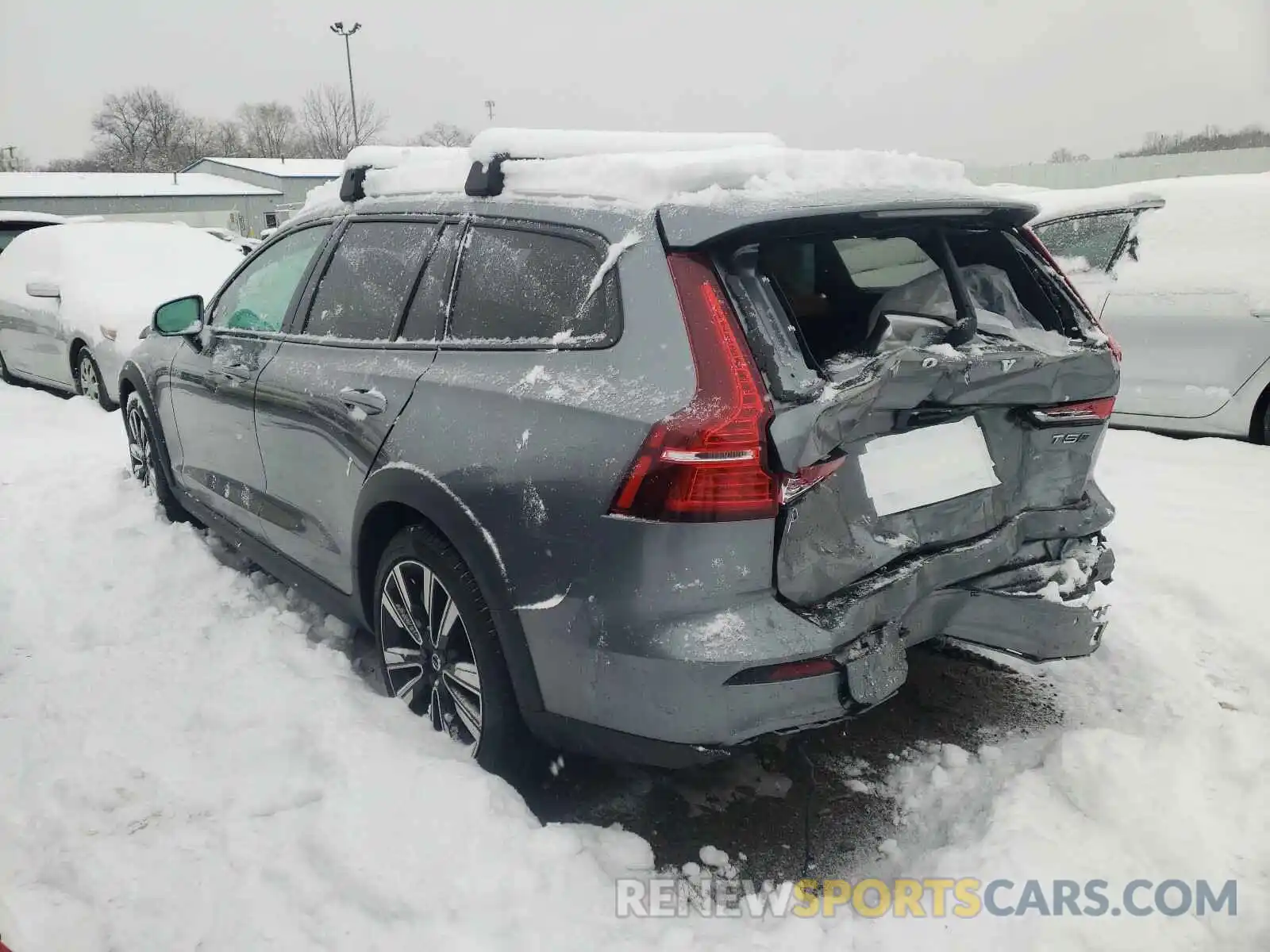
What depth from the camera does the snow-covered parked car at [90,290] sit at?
7.34 m

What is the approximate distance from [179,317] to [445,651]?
8.52ft

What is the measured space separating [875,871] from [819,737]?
623 millimetres

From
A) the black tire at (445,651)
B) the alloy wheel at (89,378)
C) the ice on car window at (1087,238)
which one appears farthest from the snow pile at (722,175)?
the alloy wheel at (89,378)

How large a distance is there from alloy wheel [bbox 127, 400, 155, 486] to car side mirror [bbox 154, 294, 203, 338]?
761mm

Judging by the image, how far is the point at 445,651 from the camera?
104 inches

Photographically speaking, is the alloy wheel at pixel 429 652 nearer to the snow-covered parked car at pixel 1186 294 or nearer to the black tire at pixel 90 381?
the snow-covered parked car at pixel 1186 294

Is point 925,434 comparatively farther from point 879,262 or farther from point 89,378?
point 89,378

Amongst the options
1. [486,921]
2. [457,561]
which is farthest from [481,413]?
[486,921]

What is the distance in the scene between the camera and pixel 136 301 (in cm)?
755

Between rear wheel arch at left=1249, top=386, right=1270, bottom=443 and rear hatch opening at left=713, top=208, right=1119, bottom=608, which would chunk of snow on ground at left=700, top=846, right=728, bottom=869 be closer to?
rear hatch opening at left=713, top=208, right=1119, bottom=608

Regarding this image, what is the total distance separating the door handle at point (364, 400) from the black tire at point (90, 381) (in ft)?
18.2

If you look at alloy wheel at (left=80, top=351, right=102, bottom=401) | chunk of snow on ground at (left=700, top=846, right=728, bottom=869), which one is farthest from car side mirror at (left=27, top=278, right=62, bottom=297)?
chunk of snow on ground at (left=700, top=846, right=728, bottom=869)

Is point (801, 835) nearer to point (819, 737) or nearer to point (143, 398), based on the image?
point (819, 737)

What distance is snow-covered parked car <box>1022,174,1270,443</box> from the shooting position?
527 centimetres
